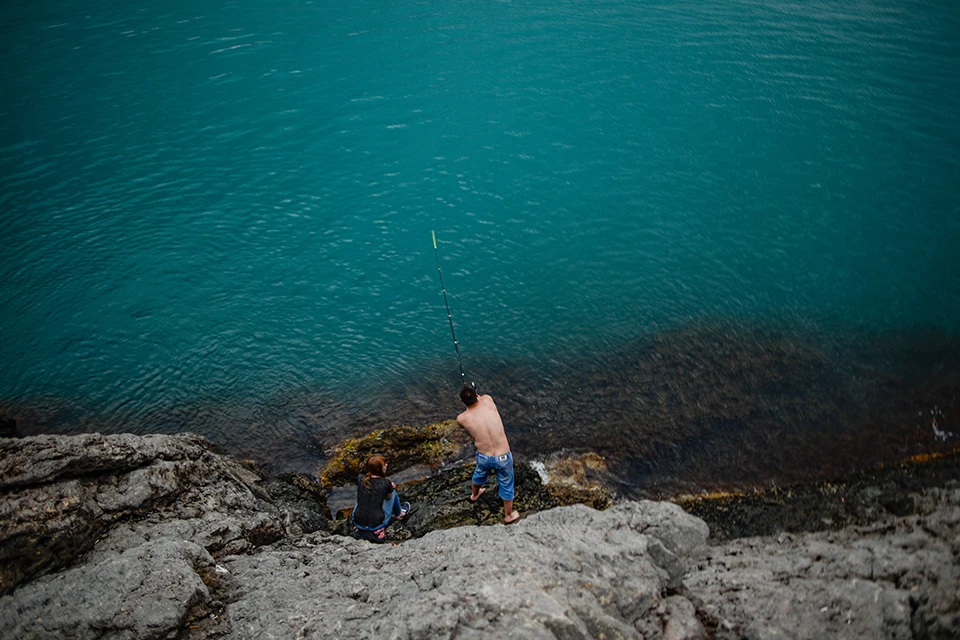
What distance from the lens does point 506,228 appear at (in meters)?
13.6

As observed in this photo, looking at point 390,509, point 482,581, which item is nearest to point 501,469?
point 390,509

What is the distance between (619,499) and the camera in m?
8.05

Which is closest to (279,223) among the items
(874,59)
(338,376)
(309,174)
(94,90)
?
(309,174)

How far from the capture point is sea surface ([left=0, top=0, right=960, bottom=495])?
956 centimetres

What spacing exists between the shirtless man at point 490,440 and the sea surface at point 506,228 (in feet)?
4.54

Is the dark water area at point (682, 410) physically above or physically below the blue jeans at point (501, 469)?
below

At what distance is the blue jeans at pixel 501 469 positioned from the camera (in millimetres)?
7258

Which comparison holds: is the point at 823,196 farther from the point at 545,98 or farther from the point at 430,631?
the point at 430,631

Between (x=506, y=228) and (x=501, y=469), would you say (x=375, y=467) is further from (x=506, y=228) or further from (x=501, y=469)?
(x=506, y=228)

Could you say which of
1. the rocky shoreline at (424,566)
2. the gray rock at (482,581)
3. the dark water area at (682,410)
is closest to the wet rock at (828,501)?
the rocky shoreline at (424,566)

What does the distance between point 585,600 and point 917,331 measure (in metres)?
9.27

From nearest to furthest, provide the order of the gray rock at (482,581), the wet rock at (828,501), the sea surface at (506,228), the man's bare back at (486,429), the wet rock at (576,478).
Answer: the gray rock at (482,581) → the wet rock at (828,501) → the man's bare back at (486,429) → the wet rock at (576,478) → the sea surface at (506,228)

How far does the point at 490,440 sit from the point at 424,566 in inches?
85.9

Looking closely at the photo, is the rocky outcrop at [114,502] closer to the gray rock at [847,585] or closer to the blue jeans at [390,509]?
the blue jeans at [390,509]
